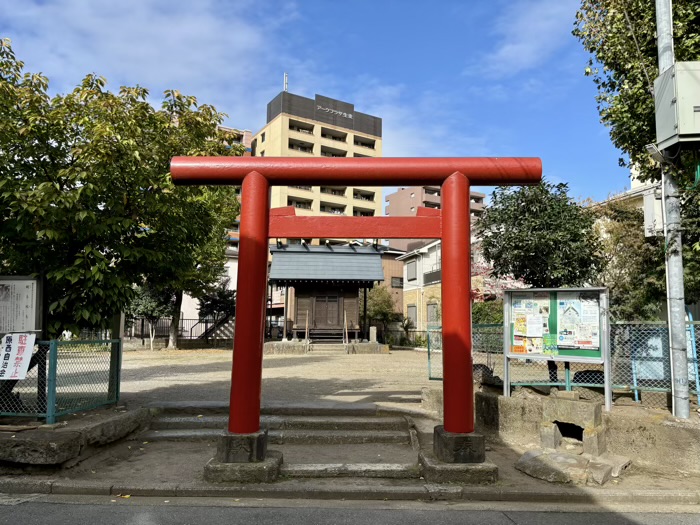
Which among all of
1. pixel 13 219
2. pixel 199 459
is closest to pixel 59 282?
pixel 13 219

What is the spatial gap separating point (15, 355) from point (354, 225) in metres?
4.92

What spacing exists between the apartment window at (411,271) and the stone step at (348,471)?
26602mm

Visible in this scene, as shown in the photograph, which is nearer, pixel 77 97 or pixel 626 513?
pixel 626 513

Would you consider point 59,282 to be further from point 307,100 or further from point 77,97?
point 307,100

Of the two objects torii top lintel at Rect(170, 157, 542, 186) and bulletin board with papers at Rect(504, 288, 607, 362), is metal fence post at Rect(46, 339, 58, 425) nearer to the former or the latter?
torii top lintel at Rect(170, 157, 542, 186)

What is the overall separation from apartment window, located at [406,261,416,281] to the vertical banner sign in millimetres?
27048

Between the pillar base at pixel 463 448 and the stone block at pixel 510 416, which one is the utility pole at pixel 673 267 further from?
the pillar base at pixel 463 448

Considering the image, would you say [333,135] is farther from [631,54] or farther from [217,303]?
[631,54]

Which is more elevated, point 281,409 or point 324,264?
point 324,264

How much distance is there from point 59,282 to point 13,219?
3.73 ft

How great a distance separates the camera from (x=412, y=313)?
106 ft

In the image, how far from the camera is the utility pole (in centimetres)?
645

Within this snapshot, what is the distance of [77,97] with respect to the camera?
7977 mm

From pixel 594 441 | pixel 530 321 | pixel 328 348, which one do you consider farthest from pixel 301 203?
pixel 594 441
